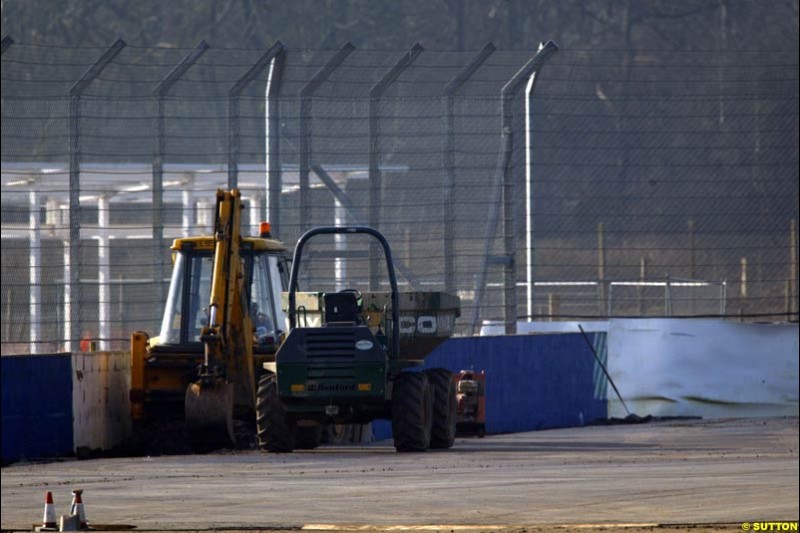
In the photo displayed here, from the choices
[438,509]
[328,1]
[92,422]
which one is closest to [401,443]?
[92,422]

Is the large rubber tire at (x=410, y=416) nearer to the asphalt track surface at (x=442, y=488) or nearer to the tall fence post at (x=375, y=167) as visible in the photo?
the asphalt track surface at (x=442, y=488)

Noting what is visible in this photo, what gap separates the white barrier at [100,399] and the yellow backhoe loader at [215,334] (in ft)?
0.79

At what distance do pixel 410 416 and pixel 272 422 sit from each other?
1226mm

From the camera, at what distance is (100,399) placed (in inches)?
656

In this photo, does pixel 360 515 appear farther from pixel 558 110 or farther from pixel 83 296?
pixel 558 110

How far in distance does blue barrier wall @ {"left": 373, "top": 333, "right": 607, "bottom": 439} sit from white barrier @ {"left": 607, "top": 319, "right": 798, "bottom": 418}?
1.22ft

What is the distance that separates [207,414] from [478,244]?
4.96 meters

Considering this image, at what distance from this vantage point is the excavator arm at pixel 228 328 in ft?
53.1

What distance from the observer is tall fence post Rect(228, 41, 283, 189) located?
18.1 metres

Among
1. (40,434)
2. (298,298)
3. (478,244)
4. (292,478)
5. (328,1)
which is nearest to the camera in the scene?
(292,478)

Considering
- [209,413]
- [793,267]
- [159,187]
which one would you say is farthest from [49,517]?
[793,267]

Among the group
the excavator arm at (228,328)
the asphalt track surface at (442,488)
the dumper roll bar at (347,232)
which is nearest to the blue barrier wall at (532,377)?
the asphalt track surface at (442,488)

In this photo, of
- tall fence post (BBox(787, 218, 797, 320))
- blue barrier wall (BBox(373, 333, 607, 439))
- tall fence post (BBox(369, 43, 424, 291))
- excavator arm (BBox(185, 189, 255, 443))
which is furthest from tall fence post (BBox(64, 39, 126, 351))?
tall fence post (BBox(787, 218, 797, 320))

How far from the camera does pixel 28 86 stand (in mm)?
44938
